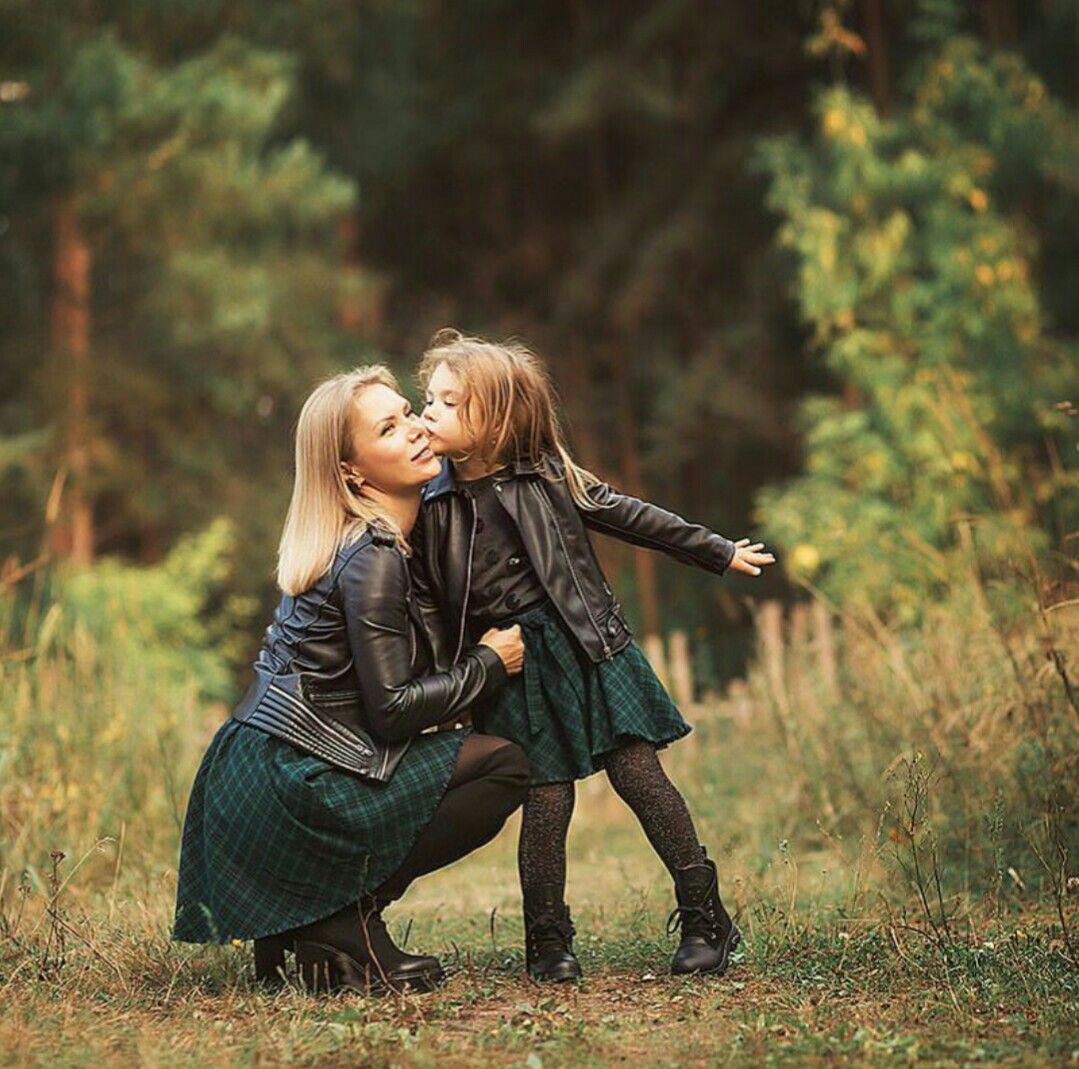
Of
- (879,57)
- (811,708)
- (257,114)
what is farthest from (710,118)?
(811,708)

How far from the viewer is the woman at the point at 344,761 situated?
3811mm

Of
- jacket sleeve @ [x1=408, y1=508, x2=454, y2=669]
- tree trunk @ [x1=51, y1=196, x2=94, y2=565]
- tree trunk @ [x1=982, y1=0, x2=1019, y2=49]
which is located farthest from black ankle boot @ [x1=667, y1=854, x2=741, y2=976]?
tree trunk @ [x1=982, y1=0, x2=1019, y2=49]

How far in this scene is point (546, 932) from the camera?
156 inches

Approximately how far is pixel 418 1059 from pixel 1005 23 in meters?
13.5

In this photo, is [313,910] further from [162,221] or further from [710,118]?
[710,118]

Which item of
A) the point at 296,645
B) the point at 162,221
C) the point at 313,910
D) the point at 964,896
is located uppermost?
the point at 162,221

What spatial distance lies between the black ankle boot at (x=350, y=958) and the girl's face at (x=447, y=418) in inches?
44.6

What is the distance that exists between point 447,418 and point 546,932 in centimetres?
128

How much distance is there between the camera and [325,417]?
4.07 m

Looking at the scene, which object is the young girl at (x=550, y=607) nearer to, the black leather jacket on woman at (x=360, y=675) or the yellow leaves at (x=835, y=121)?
the black leather jacket on woman at (x=360, y=675)

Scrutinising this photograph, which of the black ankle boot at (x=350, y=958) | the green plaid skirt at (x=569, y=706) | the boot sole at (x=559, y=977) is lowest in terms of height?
the boot sole at (x=559, y=977)

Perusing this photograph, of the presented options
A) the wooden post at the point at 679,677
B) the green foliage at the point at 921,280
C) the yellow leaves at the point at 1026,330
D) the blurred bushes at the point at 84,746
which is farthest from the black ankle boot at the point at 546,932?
the yellow leaves at the point at 1026,330

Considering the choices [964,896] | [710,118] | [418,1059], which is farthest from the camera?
[710,118]

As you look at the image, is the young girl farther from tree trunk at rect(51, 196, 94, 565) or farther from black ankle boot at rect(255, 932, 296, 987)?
tree trunk at rect(51, 196, 94, 565)
